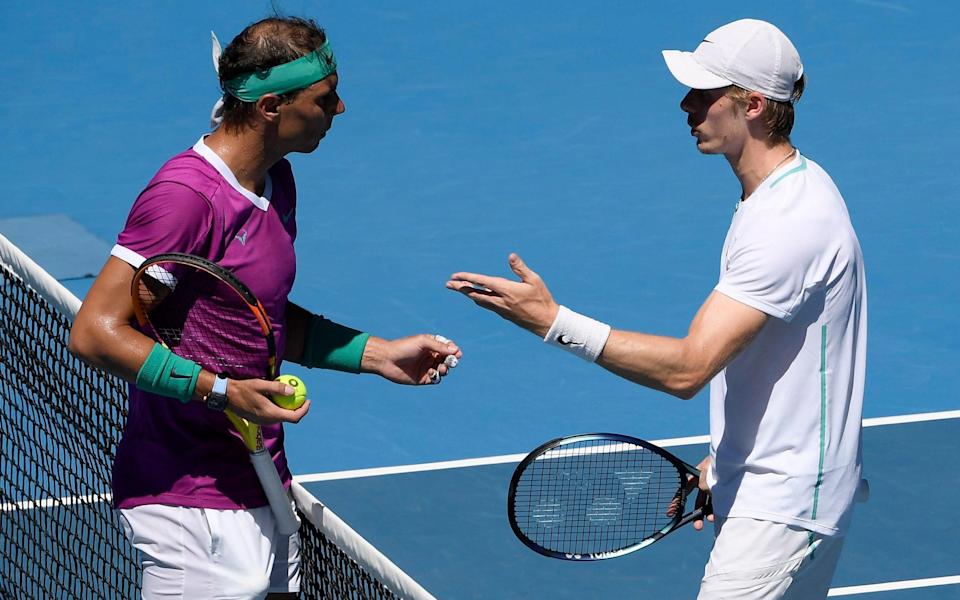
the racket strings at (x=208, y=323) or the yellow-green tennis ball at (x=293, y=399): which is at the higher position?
the racket strings at (x=208, y=323)

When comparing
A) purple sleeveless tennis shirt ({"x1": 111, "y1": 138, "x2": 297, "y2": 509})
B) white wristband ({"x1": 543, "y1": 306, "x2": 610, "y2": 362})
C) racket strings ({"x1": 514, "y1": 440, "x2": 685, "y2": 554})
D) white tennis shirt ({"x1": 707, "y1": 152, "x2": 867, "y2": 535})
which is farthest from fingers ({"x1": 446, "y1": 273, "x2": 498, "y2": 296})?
racket strings ({"x1": 514, "y1": 440, "x2": 685, "y2": 554})

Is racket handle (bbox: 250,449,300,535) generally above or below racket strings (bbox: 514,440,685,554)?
above

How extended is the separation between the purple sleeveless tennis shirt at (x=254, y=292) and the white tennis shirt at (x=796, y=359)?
1.06 m

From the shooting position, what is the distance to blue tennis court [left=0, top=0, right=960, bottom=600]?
7105 mm

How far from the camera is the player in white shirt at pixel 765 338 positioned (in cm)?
367

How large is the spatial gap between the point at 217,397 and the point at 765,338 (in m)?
1.28

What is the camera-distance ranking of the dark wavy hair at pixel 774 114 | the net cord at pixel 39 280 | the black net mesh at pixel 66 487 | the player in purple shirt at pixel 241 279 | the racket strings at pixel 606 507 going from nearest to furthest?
1. the player in purple shirt at pixel 241 279
2. the dark wavy hair at pixel 774 114
3. the black net mesh at pixel 66 487
4. the racket strings at pixel 606 507
5. the net cord at pixel 39 280

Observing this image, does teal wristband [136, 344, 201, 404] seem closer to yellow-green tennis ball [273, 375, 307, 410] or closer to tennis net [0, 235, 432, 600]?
yellow-green tennis ball [273, 375, 307, 410]

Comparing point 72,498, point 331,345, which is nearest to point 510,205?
point 72,498

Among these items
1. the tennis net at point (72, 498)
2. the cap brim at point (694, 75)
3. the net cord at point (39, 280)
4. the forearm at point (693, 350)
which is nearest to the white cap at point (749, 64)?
the cap brim at point (694, 75)

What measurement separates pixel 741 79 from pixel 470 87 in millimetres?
9031

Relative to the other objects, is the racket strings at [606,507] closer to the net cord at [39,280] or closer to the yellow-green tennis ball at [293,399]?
the yellow-green tennis ball at [293,399]

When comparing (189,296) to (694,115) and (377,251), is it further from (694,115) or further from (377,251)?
(377,251)

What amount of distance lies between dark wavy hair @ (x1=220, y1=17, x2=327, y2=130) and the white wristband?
0.81 m
